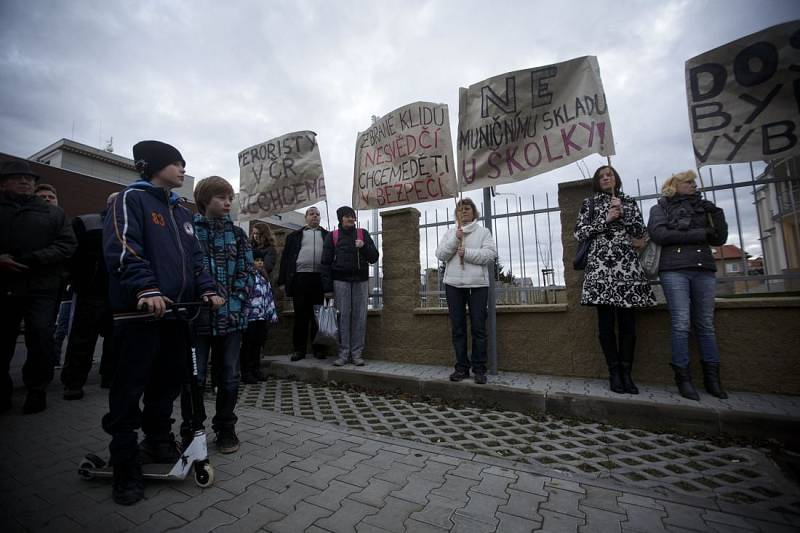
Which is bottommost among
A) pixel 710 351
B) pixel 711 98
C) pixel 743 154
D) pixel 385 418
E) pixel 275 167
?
pixel 385 418

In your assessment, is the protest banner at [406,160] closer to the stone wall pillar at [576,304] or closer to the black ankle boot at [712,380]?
the stone wall pillar at [576,304]

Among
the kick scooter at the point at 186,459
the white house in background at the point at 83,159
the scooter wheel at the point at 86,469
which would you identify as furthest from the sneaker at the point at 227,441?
the white house in background at the point at 83,159

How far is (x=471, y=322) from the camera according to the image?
4.14 m

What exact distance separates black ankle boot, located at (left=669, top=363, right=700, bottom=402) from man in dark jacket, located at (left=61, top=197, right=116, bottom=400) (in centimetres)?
573

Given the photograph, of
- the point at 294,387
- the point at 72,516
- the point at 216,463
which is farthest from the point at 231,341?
the point at 294,387

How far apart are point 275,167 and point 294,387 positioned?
351cm

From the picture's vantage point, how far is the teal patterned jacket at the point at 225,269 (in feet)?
8.71

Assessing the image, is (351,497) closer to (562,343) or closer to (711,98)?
(562,343)

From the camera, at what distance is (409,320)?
5.23 m

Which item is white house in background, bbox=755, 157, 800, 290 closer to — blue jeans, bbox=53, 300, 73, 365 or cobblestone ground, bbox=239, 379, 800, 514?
cobblestone ground, bbox=239, 379, 800, 514

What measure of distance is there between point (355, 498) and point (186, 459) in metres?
1.00

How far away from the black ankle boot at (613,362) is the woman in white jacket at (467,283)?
3.88 ft

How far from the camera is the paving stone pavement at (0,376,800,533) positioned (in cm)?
175

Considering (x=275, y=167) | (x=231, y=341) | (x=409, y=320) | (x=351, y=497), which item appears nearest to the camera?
(x=351, y=497)
